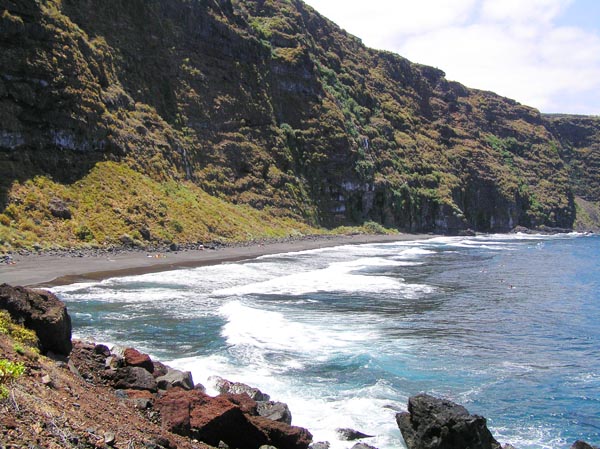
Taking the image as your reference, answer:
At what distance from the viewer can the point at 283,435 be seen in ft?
35.9

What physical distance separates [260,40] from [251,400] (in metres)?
89.8

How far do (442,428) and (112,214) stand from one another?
41821mm

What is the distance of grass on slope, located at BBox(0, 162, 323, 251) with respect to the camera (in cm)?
4147

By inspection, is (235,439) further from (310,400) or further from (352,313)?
(352,313)

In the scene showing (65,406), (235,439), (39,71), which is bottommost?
(235,439)

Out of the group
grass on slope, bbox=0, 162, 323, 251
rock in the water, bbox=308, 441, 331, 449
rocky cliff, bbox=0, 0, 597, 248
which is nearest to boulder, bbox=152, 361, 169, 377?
rock in the water, bbox=308, 441, 331, 449

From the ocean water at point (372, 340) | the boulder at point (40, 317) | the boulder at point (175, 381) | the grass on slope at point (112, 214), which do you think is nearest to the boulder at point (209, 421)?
the boulder at point (175, 381)

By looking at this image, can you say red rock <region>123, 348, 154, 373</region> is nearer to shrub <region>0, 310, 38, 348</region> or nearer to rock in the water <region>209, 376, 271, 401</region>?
rock in the water <region>209, 376, 271, 401</region>

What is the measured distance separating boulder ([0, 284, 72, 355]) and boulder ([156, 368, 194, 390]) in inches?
89.1

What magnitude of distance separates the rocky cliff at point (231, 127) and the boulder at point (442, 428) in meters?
36.0

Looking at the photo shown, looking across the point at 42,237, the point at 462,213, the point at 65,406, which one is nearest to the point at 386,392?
the point at 65,406

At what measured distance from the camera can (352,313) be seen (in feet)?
89.1

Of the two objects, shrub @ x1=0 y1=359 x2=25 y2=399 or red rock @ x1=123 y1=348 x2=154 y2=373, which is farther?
red rock @ x1=123 y1=348 x2=154 y2=373

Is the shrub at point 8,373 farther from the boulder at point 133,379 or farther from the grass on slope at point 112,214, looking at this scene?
the grass on slope at point 112,214
